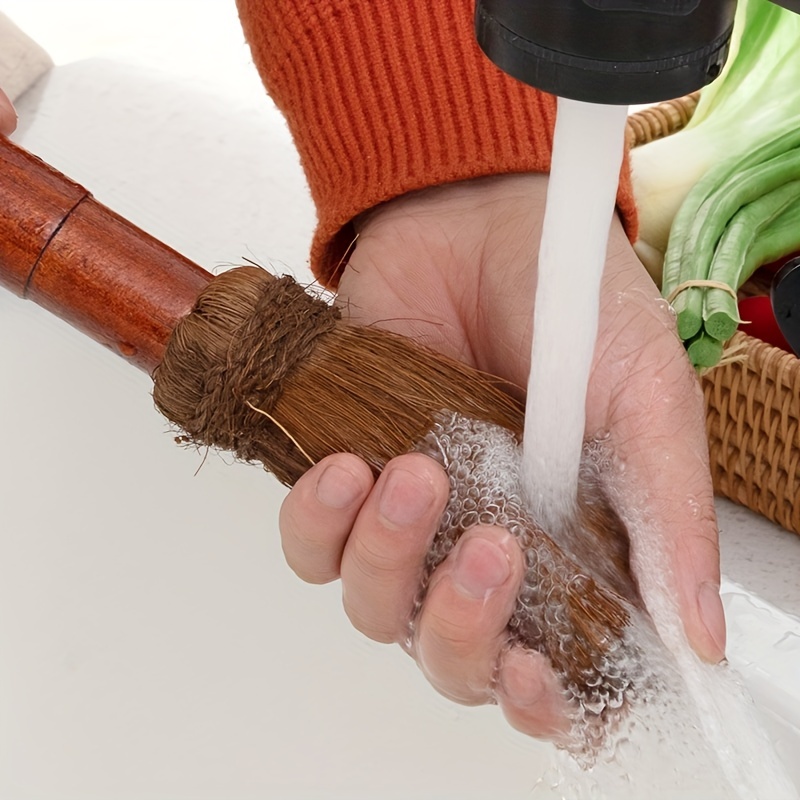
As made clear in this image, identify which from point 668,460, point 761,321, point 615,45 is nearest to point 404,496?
point 668,460

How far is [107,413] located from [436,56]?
1.05 feet

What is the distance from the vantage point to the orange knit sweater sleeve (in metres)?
0.58

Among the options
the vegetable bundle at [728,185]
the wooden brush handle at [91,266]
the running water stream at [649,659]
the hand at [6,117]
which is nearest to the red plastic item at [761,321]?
the vegetable bundle at [728,185]

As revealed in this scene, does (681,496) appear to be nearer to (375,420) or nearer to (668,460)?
(668,460)

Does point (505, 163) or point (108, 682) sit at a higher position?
point (505, 163)

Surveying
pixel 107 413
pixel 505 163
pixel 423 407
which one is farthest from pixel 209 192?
pixel 423 407

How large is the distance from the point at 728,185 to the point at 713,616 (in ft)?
1.21

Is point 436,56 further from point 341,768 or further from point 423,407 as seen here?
point 341,768

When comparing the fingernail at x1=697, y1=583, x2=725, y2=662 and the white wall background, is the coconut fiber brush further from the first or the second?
the white wall background

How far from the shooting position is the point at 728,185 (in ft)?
2.33

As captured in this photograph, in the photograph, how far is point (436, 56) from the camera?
1.94 feet

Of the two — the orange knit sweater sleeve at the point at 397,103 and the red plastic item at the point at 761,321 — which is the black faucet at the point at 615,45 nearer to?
the orange knit sweater sleeve at the point at 397,103

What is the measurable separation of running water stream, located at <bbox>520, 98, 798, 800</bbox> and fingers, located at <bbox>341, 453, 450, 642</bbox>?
45 millimetres

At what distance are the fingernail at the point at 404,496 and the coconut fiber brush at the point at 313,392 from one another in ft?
0.09
